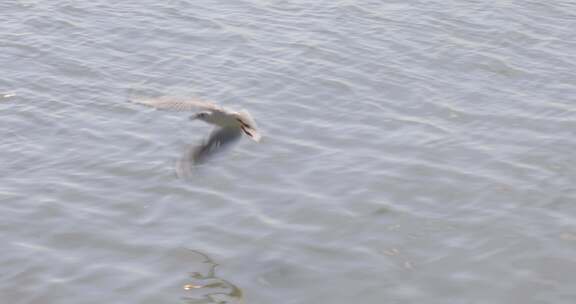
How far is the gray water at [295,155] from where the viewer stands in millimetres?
6805

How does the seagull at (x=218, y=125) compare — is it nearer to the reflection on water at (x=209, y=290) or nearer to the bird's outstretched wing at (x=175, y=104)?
the bird's outstretched wing at (x=175, y=104)

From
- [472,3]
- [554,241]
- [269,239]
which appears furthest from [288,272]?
[472,3]

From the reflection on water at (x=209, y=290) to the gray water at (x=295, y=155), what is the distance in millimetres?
14

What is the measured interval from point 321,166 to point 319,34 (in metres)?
3.50

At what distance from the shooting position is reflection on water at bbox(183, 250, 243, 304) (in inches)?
256

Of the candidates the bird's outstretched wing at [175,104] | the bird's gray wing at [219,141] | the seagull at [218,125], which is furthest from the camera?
the bird's gray wing at [219,141]

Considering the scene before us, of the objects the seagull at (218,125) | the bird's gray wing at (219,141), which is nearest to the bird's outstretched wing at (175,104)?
the seagull at (218,125)

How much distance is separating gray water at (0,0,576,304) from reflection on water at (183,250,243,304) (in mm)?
14

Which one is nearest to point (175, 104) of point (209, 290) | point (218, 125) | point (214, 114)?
point (214, 114)

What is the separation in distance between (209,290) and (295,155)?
2.30 meters

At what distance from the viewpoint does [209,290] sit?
6609 millimetres

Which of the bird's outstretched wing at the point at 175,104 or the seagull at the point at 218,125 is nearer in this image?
the bird's outstretched wing at the point at 175,104

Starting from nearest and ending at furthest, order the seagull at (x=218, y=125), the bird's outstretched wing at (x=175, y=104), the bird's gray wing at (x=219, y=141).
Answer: the bird's outstretched wing at (x=175, y=104), the seagull at (x=218, y=125), the bird's gray wing at (x=219, y=141)

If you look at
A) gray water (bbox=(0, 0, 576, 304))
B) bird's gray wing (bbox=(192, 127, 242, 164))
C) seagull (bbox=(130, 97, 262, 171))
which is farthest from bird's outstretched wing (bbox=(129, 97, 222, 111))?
gray water (bbox=(0, 0, 576, 304))
